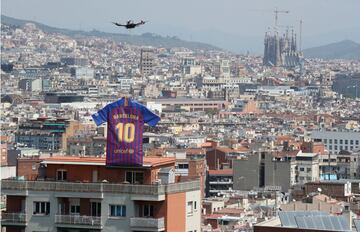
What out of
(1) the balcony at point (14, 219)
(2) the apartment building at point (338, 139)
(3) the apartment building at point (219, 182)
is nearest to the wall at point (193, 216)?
(1) the balcony at point (14, 219)

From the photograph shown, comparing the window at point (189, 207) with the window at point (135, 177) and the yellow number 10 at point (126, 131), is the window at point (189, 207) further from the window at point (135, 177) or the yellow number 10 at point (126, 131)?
the yellow number 10 at point (126, 131)

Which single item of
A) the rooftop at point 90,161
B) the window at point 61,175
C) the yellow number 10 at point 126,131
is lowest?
the window at point 61,175

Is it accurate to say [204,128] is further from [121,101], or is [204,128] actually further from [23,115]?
[121,101]

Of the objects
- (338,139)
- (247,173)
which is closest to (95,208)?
(247,173)

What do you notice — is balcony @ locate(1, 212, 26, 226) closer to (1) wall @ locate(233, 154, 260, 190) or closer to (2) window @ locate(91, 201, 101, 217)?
(2) window @ locate(91, 201, 101, 217)

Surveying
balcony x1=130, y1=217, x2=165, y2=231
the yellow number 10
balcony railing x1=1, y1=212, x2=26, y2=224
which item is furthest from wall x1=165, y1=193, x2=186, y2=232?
balcony railing x1=1, y1=212, x2=26, y2=224
